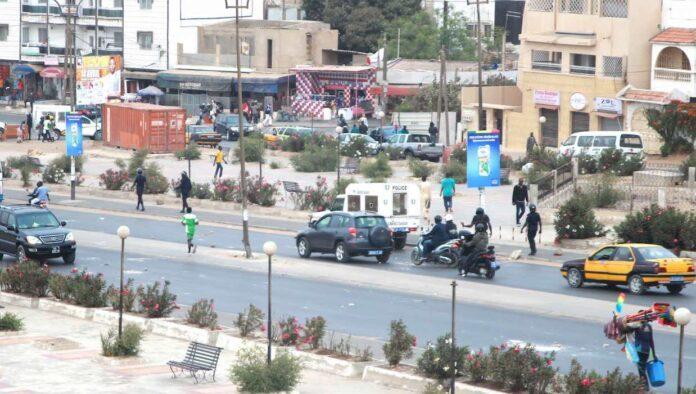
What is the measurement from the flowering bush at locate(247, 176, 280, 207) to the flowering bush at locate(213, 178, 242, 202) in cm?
76

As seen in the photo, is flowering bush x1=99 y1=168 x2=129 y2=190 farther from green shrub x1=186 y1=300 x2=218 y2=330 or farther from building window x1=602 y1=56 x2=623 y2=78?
green shrub x1=186 y1=300 x2=218 y2=330

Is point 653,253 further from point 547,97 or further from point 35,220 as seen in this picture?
point 547,97

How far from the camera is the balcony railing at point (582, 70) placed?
209 feet

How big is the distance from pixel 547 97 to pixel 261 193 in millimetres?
22354

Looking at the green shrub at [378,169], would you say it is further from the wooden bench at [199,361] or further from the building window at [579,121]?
the wooden bench at [199,361]

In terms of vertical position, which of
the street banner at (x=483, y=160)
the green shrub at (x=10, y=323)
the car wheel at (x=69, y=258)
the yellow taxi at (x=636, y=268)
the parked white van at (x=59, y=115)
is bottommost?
the green shrub at (x=10, y=323)

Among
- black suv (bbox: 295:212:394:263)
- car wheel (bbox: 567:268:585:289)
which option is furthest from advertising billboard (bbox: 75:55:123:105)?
car wheel (bbox: 567:268:585:289)

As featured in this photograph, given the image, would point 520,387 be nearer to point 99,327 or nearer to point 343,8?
point 99,327

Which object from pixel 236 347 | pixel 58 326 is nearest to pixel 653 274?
pixel 236 347

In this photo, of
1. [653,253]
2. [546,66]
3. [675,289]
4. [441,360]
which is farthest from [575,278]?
[546,66]

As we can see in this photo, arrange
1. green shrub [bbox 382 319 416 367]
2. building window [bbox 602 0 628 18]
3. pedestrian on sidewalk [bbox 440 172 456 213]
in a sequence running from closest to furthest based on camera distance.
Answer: green shrub [bbox 382 319 416 367]
pedestrian on sidewalk [bbox 440 172 456 213]
building window [bbox 602 0 628 18]

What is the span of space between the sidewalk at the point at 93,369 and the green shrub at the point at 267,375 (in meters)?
0.51

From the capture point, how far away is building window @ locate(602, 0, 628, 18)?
61.9 m

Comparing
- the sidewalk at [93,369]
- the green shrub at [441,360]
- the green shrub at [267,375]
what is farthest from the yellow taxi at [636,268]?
the green shrub at [267,375]
